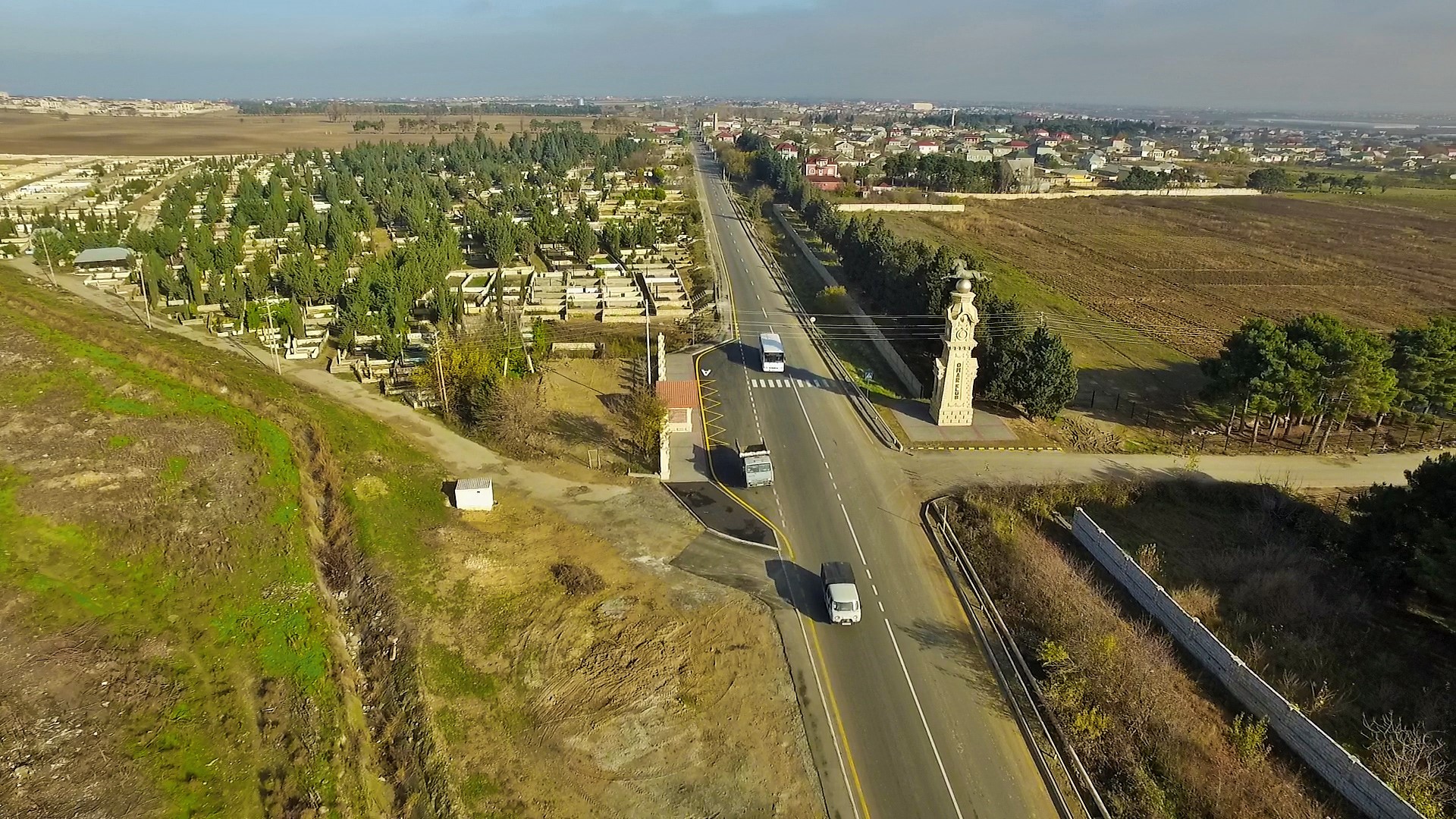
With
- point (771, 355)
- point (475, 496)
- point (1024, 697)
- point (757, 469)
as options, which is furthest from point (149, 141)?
point (1024, 697)

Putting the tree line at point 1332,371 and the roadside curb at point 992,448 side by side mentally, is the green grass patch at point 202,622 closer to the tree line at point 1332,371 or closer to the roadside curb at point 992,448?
the roadside curb at point 992,448

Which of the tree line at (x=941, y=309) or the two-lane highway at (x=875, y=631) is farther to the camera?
the tree line at (x=941, y=309)

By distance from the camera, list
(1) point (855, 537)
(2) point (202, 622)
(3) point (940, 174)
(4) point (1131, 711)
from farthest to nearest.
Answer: (3) point (940, 174)
(1) point (855, 537)
(2) point (202, 622)
(4) point (1131, 711)

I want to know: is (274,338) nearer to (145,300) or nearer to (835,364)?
(145,300)

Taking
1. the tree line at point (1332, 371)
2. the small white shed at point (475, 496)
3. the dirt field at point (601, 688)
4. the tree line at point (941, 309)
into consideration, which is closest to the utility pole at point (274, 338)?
the small white shed at point (475, 496)

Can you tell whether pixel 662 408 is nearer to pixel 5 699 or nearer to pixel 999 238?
pixel 5 699
